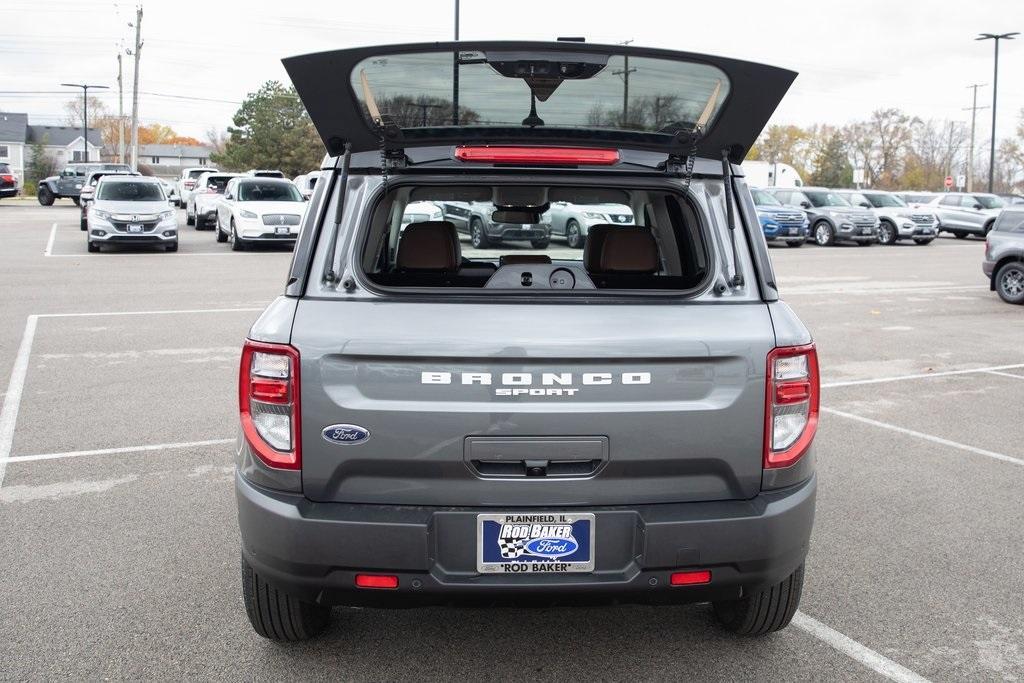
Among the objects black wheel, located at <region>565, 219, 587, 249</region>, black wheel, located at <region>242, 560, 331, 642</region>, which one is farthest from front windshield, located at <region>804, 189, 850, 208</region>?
black wheel, located at <region>242, 560, 331, 642</region>

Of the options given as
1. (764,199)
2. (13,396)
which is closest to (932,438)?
(13,396)

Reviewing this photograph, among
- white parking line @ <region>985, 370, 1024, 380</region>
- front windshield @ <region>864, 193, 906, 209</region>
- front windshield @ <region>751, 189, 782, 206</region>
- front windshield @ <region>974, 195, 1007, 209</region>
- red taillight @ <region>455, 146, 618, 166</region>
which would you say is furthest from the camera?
front windshield @ <region>974, 195, 1007, 209</region>

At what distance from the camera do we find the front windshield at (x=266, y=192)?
80.2 ft

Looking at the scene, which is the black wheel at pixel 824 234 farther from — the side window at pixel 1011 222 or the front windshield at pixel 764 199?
the side window at pixel 1011 222

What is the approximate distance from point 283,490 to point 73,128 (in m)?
139

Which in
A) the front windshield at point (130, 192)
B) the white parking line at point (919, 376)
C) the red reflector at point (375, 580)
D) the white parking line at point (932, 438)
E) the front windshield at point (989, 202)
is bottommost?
the white parking line at point (932, 438)

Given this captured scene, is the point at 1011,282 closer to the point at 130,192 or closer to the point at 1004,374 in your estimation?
the point at 1004,374

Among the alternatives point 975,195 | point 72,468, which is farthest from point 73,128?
point 72,468

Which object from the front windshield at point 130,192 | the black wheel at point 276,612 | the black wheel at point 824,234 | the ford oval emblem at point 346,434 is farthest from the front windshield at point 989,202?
the ford oval emblem at point 346,434

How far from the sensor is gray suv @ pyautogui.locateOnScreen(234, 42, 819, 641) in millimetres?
2998

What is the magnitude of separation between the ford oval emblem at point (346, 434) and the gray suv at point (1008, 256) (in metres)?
14.9

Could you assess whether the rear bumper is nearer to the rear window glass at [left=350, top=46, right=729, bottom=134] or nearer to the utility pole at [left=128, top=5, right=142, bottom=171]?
the rear window glass at [left=350, top=46, right=729, bottom=134]

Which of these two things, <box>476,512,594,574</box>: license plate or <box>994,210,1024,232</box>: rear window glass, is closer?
<box>476,512,594,574</box>: license plate

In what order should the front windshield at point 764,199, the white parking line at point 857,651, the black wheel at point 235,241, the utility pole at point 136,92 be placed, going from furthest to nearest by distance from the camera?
the utility pole at point 136,92, the front windshield at point 764,199, the black wheel at point 235,241, the white parking line at point 857,651
